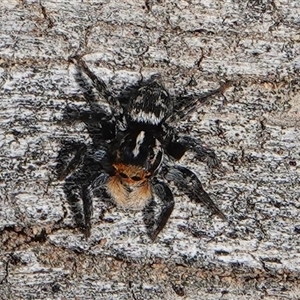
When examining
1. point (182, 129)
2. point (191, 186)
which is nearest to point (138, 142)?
point (182, 129)

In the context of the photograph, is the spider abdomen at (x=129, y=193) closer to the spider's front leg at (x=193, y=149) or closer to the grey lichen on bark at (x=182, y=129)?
the grey lichen on bark at (x=182, y=129)

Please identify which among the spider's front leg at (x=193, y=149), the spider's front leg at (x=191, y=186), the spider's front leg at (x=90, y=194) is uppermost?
the spider's front leg at (x=193, y=149)

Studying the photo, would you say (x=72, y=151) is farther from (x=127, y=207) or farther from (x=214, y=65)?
(x=214, y=65)

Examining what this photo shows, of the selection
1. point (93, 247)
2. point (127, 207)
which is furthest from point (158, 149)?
point (93, 247)

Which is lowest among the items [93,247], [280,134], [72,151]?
[93,247]

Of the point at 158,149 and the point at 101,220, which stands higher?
the point at 158,149

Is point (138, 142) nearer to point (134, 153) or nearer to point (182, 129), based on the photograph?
point (134, 153)

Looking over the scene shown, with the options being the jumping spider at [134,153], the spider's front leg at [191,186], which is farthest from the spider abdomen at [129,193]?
the spider's front leg at [191,186]
